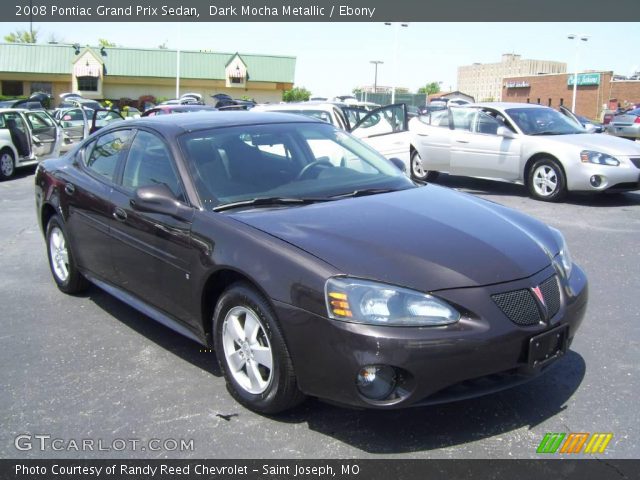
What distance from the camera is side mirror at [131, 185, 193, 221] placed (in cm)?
388

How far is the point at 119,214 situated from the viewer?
4.46m

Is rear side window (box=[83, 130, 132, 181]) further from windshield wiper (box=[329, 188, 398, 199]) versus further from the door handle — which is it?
windshield wiper (box=[329, 188, 398, 199])

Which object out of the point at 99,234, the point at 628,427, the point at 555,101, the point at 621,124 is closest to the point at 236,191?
the point at 99,234

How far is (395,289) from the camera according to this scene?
3006 millimetres

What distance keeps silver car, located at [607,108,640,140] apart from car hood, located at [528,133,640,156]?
15.8 metres

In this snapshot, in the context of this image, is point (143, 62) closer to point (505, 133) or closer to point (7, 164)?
point (7, 164)

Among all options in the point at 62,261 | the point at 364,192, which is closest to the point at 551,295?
the point at 364,192

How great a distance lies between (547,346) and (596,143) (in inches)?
303

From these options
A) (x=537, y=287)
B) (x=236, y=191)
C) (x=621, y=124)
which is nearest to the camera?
(x=537, y=287)

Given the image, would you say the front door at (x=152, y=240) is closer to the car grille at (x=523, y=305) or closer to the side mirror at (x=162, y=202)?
the side mirror at (x=162, y=202)
